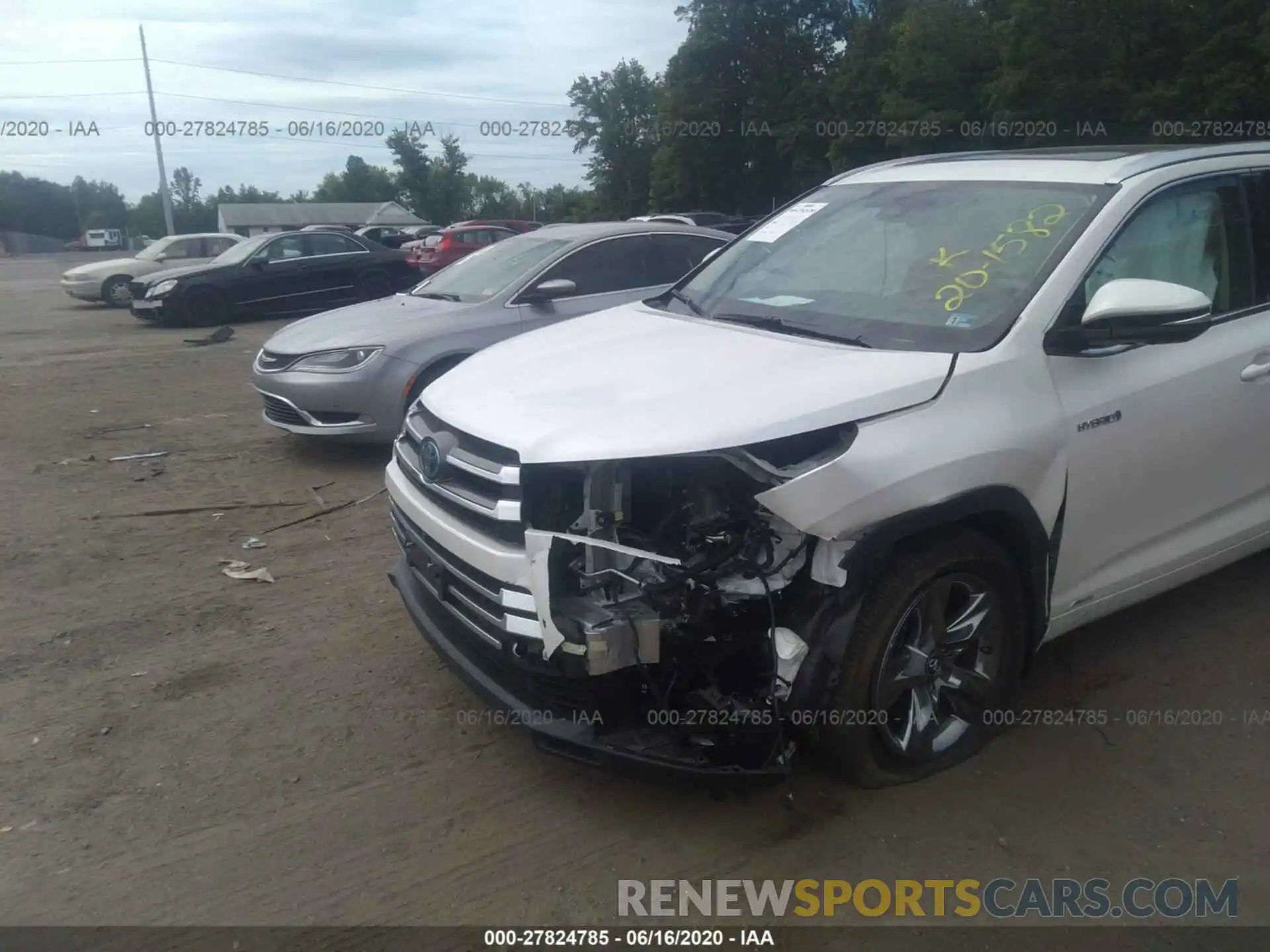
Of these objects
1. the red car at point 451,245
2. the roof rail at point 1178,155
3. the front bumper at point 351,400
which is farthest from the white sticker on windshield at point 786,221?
the red car at point 451,245

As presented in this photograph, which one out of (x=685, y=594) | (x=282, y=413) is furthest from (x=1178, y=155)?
(x=282, y=413)

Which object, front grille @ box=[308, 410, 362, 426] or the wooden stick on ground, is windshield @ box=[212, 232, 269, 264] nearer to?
front grille @ box=[308, 410, 362, 426]

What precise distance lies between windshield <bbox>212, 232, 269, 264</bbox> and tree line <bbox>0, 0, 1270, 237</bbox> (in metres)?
12.1

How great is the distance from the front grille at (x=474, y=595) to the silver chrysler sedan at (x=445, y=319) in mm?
3237

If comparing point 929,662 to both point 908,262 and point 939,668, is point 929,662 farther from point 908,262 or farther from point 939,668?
point 908,262

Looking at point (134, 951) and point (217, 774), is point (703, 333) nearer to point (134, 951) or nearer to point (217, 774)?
point (217, 774)

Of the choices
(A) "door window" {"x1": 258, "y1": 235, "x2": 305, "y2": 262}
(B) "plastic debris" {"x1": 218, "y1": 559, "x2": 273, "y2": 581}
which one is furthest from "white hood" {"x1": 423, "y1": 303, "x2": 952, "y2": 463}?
(A) "door window" {"x1": 258, "y1": 235, "x2": 305, "y2": 262}

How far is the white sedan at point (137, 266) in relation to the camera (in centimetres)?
1941

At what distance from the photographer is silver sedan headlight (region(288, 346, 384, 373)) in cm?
665

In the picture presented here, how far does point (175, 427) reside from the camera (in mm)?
8398

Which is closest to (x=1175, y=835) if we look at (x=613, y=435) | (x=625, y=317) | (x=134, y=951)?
(x=613, y=435)

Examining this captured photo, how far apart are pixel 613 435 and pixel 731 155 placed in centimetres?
4136

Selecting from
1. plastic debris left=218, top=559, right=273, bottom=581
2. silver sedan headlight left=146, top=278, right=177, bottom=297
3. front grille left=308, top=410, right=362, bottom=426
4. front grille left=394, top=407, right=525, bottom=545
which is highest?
front grille left=394, top=407, right=525, bottom=545

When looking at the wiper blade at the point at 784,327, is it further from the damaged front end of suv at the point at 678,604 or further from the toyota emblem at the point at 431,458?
the toyota emblem at the point at 431,458
